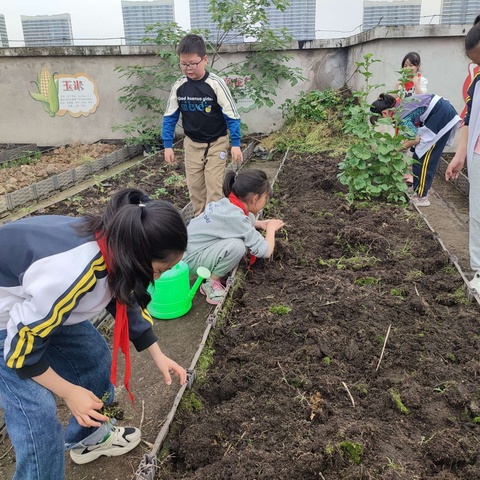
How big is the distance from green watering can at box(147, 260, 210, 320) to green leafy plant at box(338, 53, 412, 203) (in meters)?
2.39

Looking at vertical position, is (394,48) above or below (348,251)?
above

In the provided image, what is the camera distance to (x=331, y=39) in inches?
367

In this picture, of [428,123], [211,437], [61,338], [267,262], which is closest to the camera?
[61,338]

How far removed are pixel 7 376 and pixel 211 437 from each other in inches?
37.7

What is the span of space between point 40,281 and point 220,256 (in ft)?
6.68

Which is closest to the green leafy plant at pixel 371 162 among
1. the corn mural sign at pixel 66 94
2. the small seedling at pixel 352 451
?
the small seedling at pixel 352 451

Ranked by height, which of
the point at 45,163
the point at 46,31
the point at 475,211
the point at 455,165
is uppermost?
the point at 46,31

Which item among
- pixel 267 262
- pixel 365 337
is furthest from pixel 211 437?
pixel 267 262

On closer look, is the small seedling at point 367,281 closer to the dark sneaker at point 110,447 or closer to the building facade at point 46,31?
the dark sneaker at point 110,447

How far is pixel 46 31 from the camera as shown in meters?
10.8

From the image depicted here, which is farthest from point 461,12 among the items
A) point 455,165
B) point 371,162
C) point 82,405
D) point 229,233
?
point 82,405

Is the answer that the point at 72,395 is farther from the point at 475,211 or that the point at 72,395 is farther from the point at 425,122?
the point at 425,122

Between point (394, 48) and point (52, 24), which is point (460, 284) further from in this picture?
point (52, 24)

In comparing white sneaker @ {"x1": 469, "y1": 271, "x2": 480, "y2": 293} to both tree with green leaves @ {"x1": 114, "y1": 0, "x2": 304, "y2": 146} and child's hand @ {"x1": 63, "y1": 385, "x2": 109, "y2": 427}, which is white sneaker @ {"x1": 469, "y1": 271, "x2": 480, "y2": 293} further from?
tree with green leaves @ {"x1": 114, "y1": 0, "x2": 304, "y2": 146}
